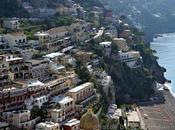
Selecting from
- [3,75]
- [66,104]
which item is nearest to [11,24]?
[3,75]

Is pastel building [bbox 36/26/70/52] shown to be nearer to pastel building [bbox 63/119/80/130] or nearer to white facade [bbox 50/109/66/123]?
white facade [bbox 50/109/66/123]

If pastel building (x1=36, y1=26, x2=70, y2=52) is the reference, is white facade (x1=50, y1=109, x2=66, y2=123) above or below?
below

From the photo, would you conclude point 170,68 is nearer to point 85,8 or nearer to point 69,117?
point 85,8

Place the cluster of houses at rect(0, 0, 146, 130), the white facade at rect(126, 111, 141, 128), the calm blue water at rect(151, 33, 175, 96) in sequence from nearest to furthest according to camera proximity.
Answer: the cluster of houses at rect(0, 0, 146, 130), the white facade at rect(126, 111, 141, 128), the calm blue water at rect(151, 33, 175, 96)

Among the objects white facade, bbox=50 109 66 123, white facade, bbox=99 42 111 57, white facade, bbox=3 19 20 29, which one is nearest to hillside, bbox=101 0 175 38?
white facade, bbox=99 42 111 57

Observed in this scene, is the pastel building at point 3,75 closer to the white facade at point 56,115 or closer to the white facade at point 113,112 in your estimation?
the white facade at point 56,115

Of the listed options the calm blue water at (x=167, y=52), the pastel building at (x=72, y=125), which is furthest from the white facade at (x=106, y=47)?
the pastel building at (x=72, y=125)

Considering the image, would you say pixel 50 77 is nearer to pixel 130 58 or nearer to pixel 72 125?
pixel 72 125
